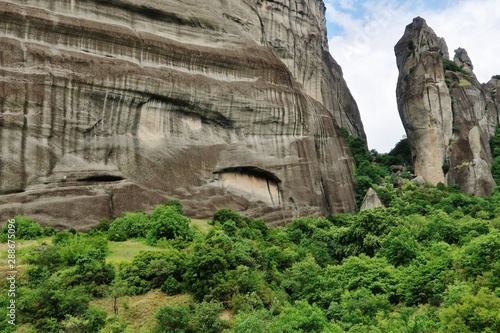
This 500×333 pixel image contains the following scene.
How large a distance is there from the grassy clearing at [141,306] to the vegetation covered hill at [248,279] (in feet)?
0.11

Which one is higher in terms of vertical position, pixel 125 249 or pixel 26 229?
pixel 26 229

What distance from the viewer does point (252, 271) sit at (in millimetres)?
20781

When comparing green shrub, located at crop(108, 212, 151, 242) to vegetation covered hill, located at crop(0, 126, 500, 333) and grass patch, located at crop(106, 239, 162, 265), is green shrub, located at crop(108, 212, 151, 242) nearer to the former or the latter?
vegetation covered hill, located at crop(0, 126, 500, 333)

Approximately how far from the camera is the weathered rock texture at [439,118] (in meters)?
49.9

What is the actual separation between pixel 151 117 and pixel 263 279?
530 inches

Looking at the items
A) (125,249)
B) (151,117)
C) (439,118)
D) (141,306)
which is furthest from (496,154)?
(141,306)

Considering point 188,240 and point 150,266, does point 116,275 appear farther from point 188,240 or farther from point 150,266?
point 188,240

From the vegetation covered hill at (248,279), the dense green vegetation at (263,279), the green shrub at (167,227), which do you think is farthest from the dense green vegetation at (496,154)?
the green shrub at (167,227)

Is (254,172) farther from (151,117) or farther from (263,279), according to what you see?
(263,279)

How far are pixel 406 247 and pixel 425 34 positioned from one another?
3679cm

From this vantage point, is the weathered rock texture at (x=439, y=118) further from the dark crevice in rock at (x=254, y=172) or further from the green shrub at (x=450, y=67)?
the dark crevice in rock at (x=254, y=172)

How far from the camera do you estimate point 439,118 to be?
51.9m

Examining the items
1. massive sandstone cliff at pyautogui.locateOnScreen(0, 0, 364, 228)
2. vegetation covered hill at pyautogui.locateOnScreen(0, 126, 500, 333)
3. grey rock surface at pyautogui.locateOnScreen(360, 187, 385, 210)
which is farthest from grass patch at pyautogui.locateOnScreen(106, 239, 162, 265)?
grey rock surface at pyautogui.locateOnScreen(360, 187, 385, 210)

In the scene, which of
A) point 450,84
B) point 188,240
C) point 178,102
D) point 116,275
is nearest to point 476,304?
point 116,275
